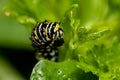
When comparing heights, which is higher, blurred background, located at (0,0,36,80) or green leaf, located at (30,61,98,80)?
blurred background, located at (0,0,36,80)

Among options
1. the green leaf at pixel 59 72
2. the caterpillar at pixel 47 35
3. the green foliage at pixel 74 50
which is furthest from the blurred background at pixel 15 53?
the green leaf at pixel 59 72

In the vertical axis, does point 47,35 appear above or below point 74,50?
above

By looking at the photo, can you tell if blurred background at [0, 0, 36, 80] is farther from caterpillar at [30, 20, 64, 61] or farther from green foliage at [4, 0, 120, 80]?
caterpillar at [30, 20, 64, 61]

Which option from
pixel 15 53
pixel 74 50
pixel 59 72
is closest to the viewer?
pixel 59 72

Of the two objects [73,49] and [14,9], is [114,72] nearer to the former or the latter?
[73,49]

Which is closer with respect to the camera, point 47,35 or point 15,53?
point 47,35

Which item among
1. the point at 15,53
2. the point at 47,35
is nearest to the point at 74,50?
the point at 47,35

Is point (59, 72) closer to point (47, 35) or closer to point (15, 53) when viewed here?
point (47, 35)

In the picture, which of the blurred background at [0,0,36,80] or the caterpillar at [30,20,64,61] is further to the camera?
the blurred background at [0,0,36,80]

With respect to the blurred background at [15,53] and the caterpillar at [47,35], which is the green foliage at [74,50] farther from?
the blurred background at [15,53]

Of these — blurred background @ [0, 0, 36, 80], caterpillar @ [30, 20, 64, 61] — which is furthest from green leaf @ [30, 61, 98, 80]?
blurred background @ [0, 0, 36, 80]

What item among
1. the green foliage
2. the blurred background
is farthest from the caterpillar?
the blurred background

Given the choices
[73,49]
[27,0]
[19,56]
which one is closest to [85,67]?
[73,49]
